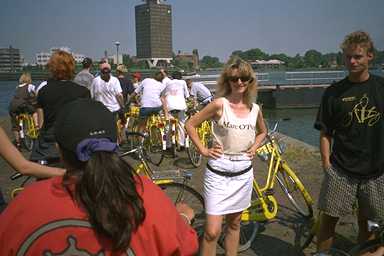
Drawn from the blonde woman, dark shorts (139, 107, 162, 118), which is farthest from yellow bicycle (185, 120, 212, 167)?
the blonde woman

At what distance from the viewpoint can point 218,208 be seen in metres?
3.06

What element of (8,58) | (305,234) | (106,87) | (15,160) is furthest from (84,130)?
(8,58)

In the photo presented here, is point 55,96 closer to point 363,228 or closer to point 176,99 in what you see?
point 363,228

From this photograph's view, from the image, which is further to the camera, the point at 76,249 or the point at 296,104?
the point at 296,104

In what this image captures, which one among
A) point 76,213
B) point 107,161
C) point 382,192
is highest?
point 107,161

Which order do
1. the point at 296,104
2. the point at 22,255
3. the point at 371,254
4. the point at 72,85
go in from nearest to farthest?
the point at 22,255 < the point at 371,254 < the point at 72,85 < the point at 296,104

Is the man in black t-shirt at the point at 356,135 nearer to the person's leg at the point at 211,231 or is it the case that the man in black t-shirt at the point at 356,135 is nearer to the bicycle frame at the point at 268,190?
the person's leg at the point at 211,231

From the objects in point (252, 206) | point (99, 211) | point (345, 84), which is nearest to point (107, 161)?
point (99, 211)

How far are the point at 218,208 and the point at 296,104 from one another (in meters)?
26.1

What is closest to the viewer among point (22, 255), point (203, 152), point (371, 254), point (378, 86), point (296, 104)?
point (22, 255)

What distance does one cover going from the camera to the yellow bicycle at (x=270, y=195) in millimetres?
4137

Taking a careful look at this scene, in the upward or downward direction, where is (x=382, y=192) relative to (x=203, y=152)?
downward

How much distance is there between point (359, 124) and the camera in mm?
2938

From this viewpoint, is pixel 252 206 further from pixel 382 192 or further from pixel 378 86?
pixel 378 86
